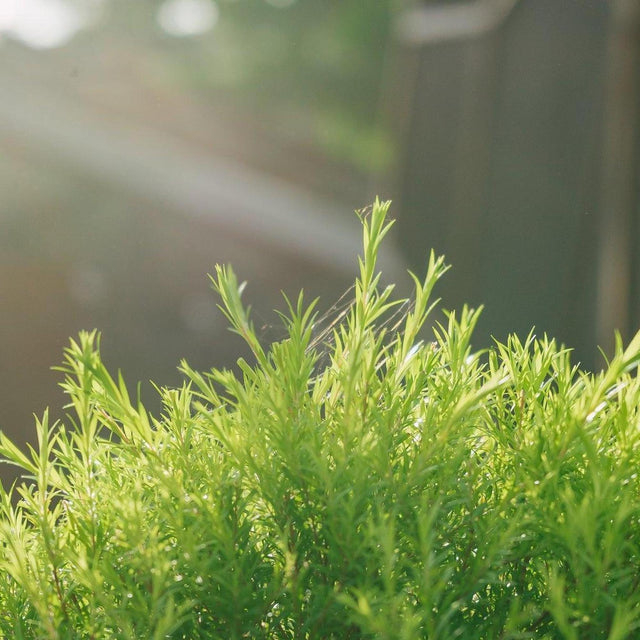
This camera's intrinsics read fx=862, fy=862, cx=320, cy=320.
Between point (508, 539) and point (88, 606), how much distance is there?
245 millimetres

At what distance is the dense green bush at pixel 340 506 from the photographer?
0.46 meters

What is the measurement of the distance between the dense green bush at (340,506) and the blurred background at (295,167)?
0.68ft

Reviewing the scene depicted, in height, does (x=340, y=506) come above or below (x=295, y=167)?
above

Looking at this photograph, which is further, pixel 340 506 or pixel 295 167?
pixel 295 167

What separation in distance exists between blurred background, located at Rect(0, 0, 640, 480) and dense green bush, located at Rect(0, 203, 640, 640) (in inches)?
8.2

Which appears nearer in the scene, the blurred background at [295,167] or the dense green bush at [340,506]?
the dense green bush at [340,506]

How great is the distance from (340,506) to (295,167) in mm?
12812

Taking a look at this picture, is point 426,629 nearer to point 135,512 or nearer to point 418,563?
point 418,563

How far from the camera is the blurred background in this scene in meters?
2.91

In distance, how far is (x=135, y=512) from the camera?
0.47m

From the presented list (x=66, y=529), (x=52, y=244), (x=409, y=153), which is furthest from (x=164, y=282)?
(x=66, y=529)

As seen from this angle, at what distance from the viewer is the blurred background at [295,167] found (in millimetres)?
2908

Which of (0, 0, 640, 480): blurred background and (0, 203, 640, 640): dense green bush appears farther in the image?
(0, 0, 640, 480): blurred background

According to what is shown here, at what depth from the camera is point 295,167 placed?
13.0m
